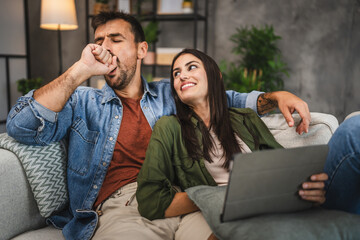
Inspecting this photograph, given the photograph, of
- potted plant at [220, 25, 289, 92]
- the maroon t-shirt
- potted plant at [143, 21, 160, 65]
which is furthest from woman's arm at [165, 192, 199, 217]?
potted plant at [143, 21, 160, 65]

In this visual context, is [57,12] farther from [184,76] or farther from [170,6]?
[184,76]

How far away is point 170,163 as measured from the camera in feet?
4.00

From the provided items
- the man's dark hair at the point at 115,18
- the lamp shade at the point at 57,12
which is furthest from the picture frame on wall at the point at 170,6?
the man's dark hair at the point at 115,18

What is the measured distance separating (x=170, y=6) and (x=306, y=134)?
105 inches

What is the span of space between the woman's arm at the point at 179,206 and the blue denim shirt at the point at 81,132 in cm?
31

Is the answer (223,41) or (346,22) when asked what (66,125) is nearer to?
(223,41)

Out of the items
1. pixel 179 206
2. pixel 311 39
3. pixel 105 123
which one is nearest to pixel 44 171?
pixel 105 123

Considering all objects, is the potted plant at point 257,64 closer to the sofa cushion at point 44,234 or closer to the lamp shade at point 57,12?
the lamp shade at point 57,12

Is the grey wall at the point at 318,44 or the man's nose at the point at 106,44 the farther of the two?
the grey wall at the point at 318,44

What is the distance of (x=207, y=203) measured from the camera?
98cm

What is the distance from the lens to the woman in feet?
3.78

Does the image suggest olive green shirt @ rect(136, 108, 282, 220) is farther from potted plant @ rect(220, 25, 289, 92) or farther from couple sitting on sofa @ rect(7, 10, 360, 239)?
potted plant @ rect(220, 25, 289, 92)

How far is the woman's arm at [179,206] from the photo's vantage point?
1164 mm

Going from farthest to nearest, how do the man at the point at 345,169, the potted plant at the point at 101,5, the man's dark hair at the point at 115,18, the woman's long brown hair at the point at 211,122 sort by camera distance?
the potted plant at the point at 101,5 < the man's dark hair at the point at 115,18 < the woman's long brown hair at the point at 211,122 < the man at the point at 345,169
